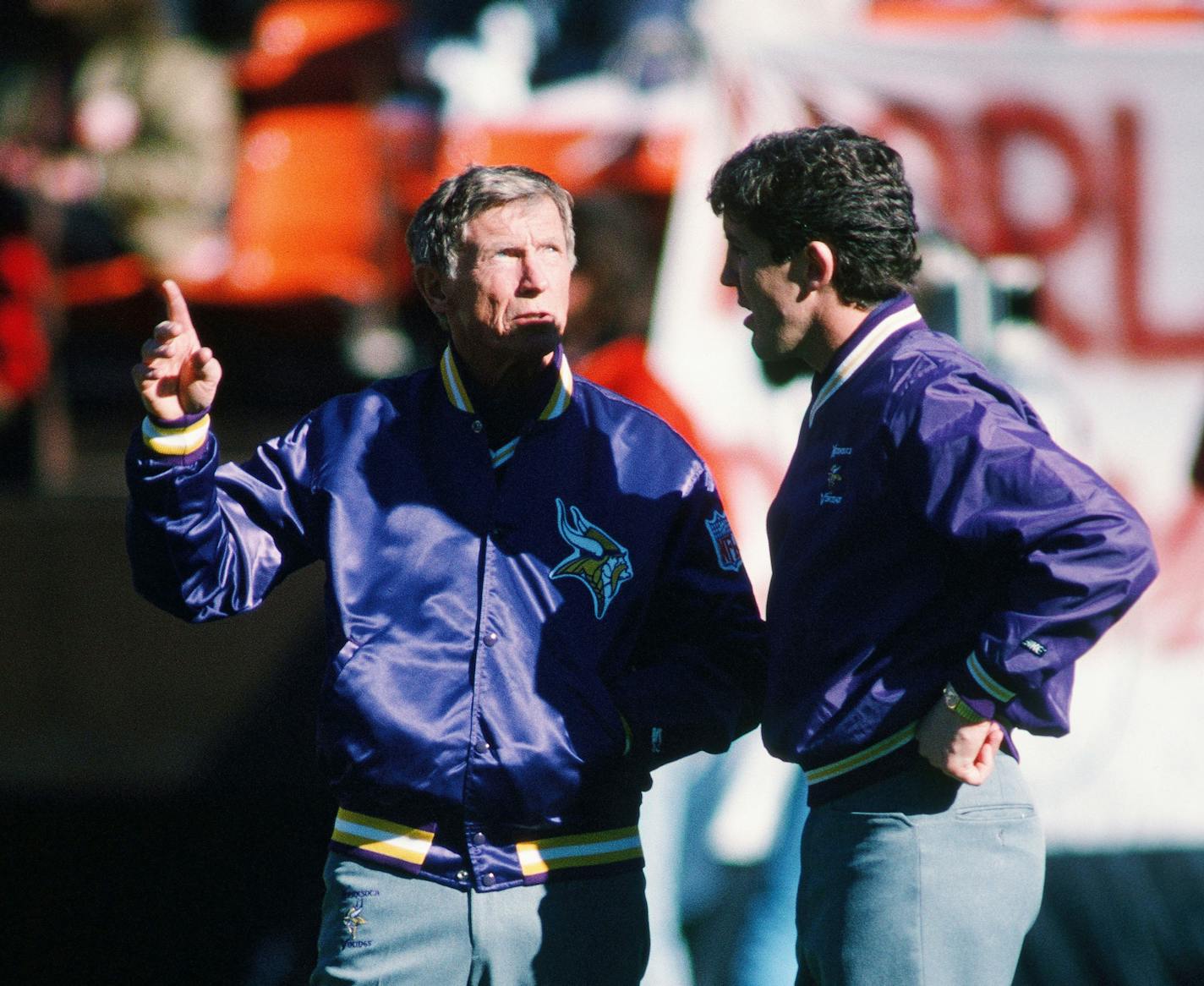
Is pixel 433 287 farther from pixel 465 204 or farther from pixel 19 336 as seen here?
pixel 19 336

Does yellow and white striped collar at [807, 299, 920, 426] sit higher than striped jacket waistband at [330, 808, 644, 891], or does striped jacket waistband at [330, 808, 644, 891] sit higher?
yellow and white striped collar at [807, 299, 920, 426]

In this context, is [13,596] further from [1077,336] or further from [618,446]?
[1077,336]

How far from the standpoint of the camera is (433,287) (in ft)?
6.26

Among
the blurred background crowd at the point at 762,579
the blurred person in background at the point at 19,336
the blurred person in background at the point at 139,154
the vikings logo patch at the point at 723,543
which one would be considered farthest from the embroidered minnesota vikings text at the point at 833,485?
the blurred person in background at the point at 139,154

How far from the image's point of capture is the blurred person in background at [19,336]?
4.69 metres

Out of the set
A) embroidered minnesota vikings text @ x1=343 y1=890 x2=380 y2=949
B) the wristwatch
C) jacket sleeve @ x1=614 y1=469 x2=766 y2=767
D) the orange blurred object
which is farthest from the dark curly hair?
the orange blurred object

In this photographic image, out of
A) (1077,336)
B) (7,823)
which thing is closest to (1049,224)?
(1077,336)

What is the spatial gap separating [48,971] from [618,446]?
2.21 m

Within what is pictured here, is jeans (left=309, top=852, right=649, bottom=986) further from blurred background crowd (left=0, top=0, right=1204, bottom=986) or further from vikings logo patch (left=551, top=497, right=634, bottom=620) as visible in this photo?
blurred background crowd (left=0, top=0, right=1204, bottom=986)

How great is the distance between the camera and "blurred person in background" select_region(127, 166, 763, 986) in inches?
68.4

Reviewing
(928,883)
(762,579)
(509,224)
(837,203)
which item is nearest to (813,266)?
(837,203)

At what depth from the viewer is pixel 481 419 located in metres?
1.87

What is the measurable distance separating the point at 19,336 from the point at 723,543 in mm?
3866

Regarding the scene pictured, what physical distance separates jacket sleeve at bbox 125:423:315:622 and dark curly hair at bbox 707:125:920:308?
64 centimetres
